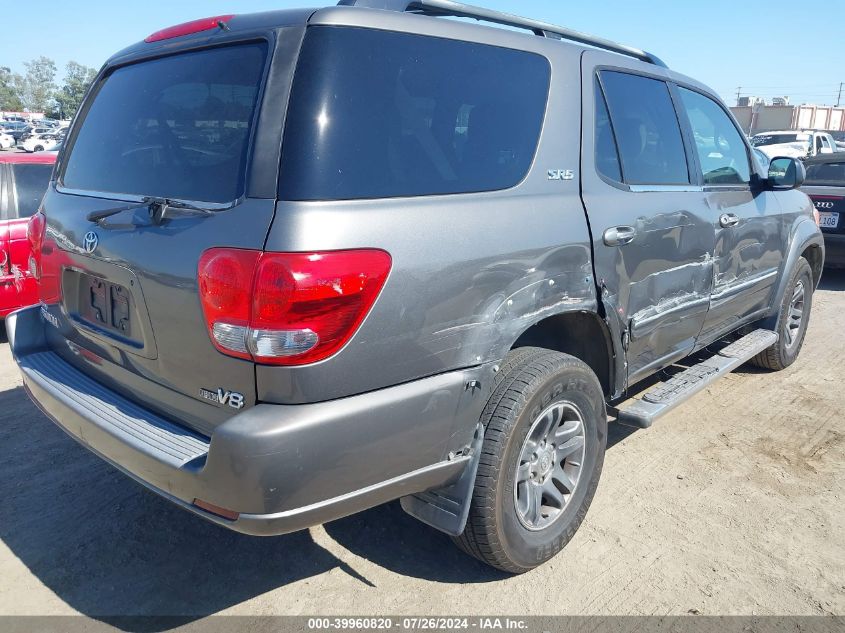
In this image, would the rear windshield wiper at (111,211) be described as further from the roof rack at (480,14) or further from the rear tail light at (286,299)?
the roof rack at (480,14)

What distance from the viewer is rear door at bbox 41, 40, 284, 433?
2.07 meters

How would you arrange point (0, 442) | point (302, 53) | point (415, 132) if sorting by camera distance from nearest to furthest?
1. point (302, 53)
2. point (415, 132)
3. point (0, 442)

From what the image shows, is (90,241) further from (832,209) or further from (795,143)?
(795,143)

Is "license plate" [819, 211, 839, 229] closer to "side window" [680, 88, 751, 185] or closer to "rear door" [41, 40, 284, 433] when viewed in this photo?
"side window" [680, 88, 751, 185]

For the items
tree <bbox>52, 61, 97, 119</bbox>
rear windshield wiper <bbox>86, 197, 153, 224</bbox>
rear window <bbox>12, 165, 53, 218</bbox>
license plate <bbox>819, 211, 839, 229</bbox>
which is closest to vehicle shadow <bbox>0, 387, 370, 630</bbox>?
rear windshield wiper <bbox>86, 197, 153, 224</bbox>

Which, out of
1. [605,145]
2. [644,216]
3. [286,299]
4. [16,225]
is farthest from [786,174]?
[16,225]

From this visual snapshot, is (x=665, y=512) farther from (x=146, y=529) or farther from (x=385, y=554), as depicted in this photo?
(x=146, y=529)

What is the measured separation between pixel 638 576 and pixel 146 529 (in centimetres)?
213

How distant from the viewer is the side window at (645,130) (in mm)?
3143

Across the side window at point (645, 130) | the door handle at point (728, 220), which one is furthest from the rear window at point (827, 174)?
the side window at point (645, 130)

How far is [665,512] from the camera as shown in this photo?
10.6ft

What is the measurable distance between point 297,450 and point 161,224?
86 centimetres

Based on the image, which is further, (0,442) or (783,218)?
(783,218)

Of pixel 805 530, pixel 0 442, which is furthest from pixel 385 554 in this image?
pixel 0 442
